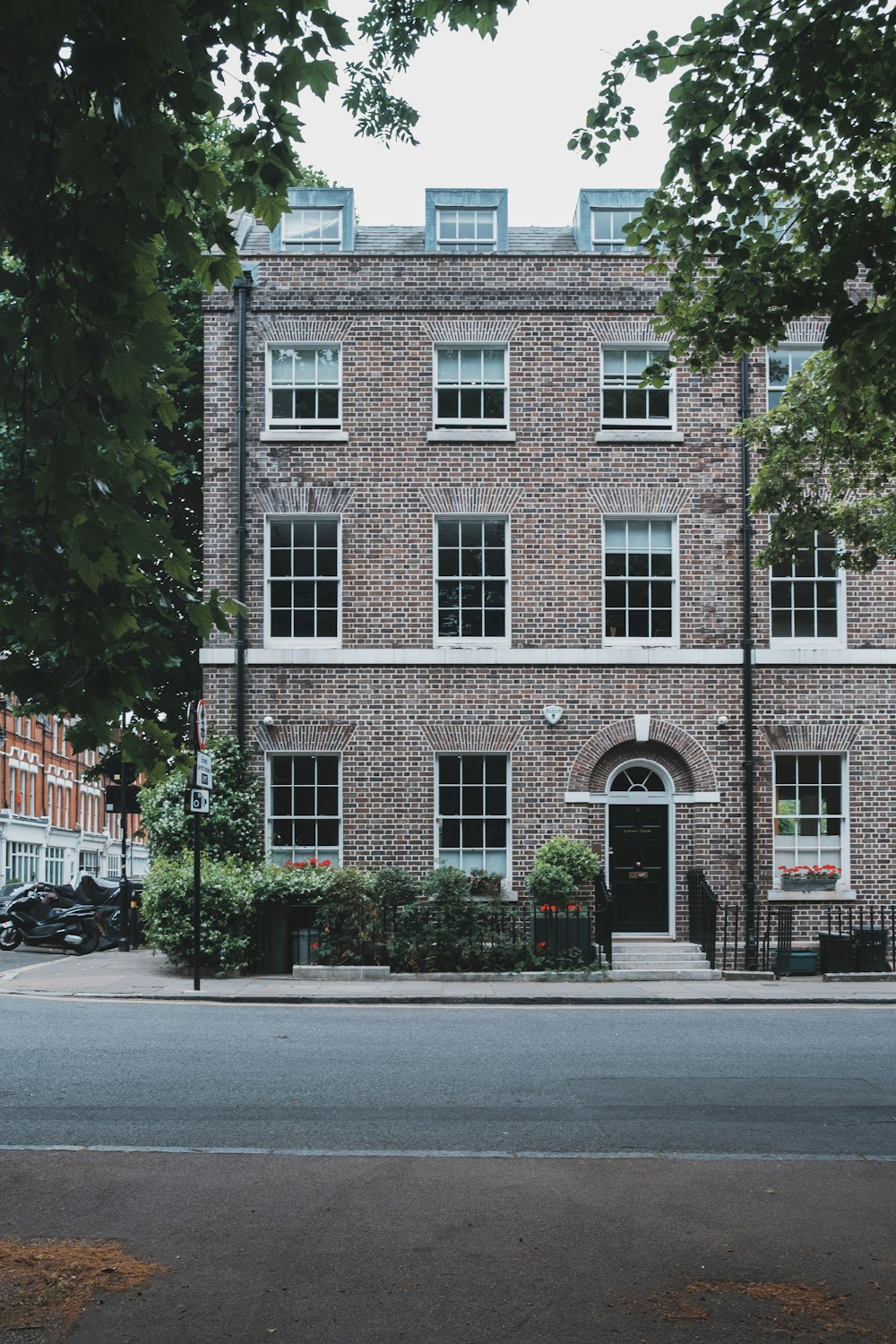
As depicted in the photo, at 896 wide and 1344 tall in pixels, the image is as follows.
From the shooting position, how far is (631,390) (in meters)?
22.2

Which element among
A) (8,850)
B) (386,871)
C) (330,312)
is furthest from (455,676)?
(8,850)

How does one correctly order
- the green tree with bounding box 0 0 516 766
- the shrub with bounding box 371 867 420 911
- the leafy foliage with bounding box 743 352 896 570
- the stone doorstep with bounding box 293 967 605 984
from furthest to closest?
the shrub with bounding box 371 867 420 911 < the stone doorstep with bounding box 293 967 605 984 < the leafy foliage with bounding box 743 352 896 570 < the green tree with bounding box 0 0 516 766

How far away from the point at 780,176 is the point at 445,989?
Result: 10819 mm

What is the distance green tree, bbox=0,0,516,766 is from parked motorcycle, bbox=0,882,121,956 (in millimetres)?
17834

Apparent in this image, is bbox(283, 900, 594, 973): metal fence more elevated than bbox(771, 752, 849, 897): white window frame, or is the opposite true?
bbox(771, 752, 849, 897): white window frame

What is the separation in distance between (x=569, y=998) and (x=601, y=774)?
577 cm

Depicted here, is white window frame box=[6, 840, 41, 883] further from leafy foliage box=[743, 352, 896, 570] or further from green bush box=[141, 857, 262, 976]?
leafy foliage box=[743, 352, 896, 570]

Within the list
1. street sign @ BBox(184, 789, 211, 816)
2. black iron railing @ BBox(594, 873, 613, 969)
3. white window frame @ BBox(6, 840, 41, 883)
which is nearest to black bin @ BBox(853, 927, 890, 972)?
black iron railing @ BBox(594, 873, 613, 969)

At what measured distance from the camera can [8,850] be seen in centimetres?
5619

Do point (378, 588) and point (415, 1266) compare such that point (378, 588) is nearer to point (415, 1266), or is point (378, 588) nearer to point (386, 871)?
point (386, 871)

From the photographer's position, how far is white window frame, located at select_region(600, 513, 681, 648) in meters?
21.7

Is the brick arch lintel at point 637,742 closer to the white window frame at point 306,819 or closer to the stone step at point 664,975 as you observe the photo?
the stone step at point 664,975

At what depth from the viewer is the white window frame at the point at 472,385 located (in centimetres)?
2209

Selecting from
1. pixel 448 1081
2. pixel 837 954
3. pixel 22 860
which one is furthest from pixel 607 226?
pixel 22 860
